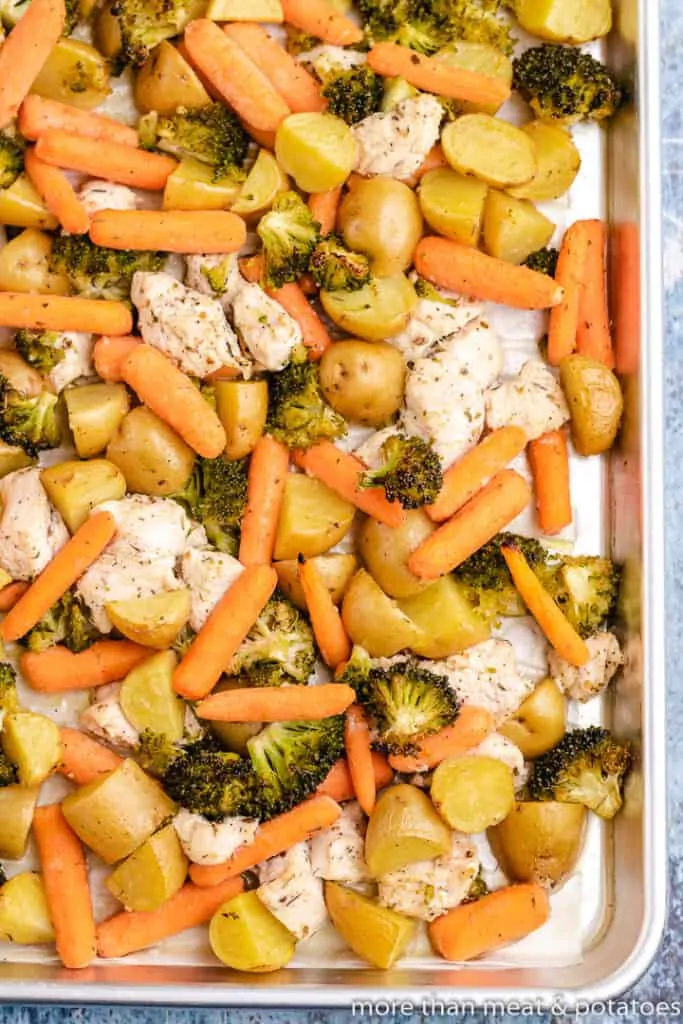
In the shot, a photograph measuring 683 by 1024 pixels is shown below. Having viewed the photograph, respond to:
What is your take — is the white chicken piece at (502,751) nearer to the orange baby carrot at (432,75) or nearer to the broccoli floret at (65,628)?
the broccoli floret at (65,628)

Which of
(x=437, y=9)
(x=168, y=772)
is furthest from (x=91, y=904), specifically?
(x=437, y=9)

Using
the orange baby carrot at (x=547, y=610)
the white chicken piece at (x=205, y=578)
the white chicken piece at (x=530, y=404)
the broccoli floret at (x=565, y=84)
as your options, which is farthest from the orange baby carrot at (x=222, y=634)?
the broccoli floret at (x=565, y=84)

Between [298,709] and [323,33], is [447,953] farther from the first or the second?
[323,33]

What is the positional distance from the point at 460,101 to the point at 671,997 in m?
2.16

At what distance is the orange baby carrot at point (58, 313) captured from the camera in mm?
2883

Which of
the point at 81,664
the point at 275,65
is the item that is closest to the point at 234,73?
the point at 275,65

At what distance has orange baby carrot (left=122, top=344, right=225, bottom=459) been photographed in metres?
2.87

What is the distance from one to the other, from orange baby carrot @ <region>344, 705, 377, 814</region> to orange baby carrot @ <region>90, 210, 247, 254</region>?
110 cm

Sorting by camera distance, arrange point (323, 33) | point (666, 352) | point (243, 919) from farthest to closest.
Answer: point (666, 352) < point (323, 33) < point (243, 919)

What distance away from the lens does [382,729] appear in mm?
2889

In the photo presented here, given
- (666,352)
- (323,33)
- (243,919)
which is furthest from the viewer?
(666,352)

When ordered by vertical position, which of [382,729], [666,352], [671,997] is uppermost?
[666,352]

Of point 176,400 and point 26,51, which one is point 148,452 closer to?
point 176,400

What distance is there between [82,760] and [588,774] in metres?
1.13
